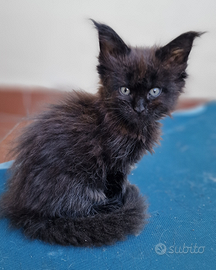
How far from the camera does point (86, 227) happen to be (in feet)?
2.92

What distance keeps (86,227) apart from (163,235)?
31 centimetres

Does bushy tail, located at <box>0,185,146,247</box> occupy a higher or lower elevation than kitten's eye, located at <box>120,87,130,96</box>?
lower

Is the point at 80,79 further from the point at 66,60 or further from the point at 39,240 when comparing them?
the point at 39,240

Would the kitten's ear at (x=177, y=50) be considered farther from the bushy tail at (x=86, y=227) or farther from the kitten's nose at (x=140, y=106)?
the bushy tail at (x=86, y=227)

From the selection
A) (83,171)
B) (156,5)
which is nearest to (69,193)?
(83,171)

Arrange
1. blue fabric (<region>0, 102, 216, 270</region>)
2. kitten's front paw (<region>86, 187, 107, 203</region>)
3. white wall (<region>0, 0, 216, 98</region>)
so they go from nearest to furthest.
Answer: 1. blue fabric (<region>0, 102, 216, 270</region>)
2. kitten's front paw (<region>86, 187, 107, 203</region>)
3. white wall (<region>0, 0, 216, 98</region>)

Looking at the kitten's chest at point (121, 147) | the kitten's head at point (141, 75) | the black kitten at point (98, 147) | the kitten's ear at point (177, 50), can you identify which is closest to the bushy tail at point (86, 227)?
the black kitten at point (98, 147)

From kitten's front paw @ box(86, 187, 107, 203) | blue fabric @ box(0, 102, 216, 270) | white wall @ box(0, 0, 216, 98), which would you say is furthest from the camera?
white wall @ box(0, 0, 216, 98)

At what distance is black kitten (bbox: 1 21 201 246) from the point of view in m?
0.89

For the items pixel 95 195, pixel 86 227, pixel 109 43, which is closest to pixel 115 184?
pixel 95 195

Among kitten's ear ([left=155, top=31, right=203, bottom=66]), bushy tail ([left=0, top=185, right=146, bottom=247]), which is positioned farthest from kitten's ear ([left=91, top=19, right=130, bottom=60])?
bushy tail ([left=0, top=185, right=146, bottom=247])

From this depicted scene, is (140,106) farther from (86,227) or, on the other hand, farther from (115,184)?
(86,227)

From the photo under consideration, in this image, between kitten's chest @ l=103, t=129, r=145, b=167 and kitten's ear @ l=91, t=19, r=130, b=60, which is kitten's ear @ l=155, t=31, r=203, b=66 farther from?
kitten's chest @ l=103, t=129, r=145, b=167

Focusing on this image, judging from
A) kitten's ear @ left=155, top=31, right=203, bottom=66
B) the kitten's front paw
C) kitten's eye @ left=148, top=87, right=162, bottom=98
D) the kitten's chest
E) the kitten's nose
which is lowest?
the kitten's front paw
